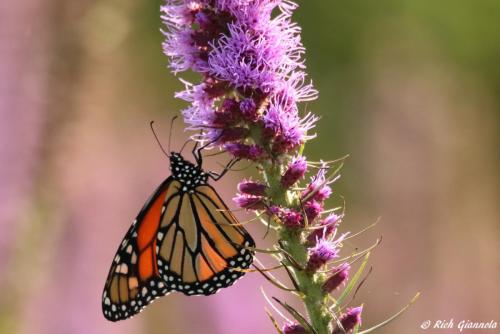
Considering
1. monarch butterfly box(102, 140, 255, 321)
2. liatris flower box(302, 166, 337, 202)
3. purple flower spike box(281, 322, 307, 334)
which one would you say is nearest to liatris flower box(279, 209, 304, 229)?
liatris flower box(302, 166, 337, 202)

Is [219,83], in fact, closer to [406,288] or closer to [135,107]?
[406,288]

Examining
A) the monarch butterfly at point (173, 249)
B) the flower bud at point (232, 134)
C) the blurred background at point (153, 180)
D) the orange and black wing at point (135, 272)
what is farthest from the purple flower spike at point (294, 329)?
the blurred background at point (153, 180)

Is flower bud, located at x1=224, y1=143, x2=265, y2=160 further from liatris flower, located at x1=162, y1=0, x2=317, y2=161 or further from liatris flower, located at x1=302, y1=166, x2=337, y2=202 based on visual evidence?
liatris flower, located at x1=302, y1=166, x2=337, y2=202

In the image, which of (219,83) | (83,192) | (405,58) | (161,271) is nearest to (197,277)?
(161,271)

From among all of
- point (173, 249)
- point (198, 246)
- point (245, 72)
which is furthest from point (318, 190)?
point (173, 249)

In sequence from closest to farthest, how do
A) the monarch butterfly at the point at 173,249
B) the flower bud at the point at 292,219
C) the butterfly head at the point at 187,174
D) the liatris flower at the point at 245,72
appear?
the flower bud at the point at 292,219 < the liatris flower at the point at 245,72 < the monarch butterfly at the point at 173,249 < the butterfly head at the point at 187,174

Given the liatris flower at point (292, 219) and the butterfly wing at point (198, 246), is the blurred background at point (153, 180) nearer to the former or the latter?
the butterfly wing at point (198, 246)

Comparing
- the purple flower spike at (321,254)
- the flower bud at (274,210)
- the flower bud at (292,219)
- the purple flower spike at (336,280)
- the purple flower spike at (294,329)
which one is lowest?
the purple flower spike at (294,329)
